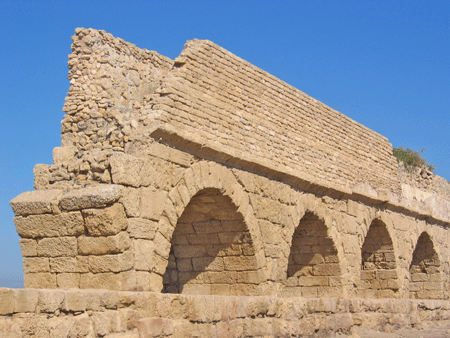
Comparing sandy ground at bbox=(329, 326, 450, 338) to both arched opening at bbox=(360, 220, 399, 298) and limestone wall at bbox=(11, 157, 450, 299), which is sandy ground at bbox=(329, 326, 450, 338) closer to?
limestone wall at bbox=(11, 157, 450, 299)

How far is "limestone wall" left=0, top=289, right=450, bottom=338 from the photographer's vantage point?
466cm

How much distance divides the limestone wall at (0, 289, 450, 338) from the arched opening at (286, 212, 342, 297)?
0.57 m

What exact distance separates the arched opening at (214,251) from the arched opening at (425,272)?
774 cm

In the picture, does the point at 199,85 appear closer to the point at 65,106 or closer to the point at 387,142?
the point at 65,106

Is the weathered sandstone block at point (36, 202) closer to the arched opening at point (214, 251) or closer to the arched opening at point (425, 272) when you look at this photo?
the arched opening at point (214, 251)

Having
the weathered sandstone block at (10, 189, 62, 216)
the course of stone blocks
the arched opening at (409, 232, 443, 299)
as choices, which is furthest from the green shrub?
the weathered sandstone block at (10, 189, 62, 216)

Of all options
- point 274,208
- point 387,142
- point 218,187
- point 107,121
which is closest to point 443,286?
point 387,142

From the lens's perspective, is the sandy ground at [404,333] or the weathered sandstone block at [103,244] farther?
the sandy ground at [404,333]

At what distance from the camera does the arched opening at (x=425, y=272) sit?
47.0 ft

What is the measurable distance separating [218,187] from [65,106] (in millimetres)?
2149

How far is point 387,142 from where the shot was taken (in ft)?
43.1

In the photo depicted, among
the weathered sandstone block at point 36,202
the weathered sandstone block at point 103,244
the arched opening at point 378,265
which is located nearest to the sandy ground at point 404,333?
→ the arched opening at point 378,265

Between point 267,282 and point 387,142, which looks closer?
point 267,282

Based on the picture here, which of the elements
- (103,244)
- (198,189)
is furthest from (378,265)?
(103,244)
